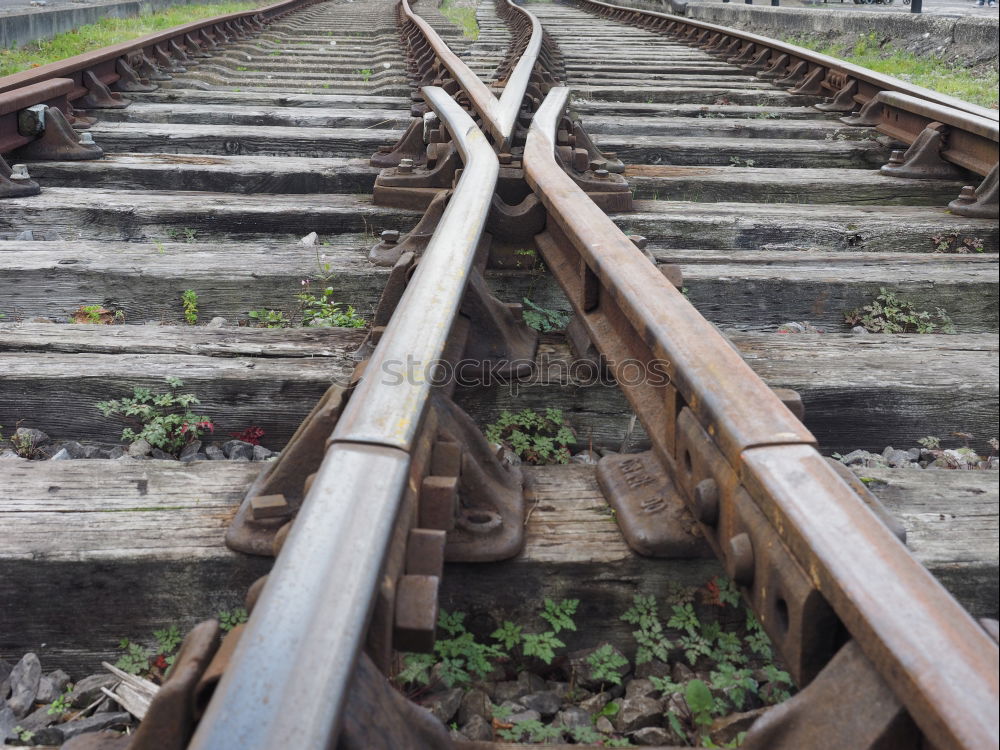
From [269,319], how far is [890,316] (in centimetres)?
161

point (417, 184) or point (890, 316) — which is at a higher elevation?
point (890, 316)

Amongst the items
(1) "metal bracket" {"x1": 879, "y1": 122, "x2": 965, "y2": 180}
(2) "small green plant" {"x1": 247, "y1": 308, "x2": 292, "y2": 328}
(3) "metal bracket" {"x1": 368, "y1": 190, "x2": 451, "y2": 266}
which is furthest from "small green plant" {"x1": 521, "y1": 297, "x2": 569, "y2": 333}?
(1) "metal bracket" {"x1": 879, "y1": 122, "x2": 965, "y2": 180}

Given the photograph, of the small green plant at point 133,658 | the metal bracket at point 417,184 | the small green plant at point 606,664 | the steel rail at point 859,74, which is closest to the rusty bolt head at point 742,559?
the small green plant at point 606,664

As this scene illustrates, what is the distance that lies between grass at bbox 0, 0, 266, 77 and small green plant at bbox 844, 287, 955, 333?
6222 millimetres

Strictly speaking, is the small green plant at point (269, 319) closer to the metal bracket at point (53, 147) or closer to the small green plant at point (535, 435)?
the small green plant at point (535, 435)

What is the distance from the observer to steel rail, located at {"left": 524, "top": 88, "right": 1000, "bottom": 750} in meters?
0.83

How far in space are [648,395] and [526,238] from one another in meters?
1.19

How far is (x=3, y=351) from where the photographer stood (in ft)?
7.73

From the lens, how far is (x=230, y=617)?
159cm

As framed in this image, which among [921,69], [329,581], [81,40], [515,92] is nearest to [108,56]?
[515,92]

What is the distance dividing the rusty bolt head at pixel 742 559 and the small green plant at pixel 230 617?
30.8 inches

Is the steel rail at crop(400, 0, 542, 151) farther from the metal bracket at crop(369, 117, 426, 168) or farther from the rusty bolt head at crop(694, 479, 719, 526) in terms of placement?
the rusty bolt head at crop(694, 479, 719, 526)

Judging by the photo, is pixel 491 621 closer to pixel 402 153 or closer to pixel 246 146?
pixel 402 153

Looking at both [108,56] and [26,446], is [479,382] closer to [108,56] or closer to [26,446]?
[26,446]
